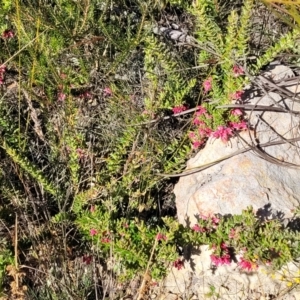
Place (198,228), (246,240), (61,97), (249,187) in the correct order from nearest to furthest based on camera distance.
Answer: (246,240) → (198,228) → (249,187) → (61,97)

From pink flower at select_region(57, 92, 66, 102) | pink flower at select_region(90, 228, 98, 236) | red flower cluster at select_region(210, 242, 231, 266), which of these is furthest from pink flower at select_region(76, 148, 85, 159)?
red flower cluster at select_region(210, 242, 231, 266)

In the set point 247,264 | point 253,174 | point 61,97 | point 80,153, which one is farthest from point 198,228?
point 61,97

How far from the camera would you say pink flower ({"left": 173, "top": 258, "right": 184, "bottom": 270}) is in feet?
8.57

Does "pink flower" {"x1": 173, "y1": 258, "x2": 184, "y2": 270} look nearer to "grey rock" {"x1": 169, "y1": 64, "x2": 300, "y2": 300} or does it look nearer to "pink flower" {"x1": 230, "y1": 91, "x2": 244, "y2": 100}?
"grey rock" {"x1": 169, "y1": 64, "x2": 300, "y2": 300}

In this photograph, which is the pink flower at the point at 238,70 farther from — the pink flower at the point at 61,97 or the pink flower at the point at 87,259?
the pink flower at the point at 87,259

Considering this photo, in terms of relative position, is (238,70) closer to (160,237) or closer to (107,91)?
(107,91)

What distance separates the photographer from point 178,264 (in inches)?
103

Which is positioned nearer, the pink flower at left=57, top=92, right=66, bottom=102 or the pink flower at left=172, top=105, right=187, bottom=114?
the pink flower at left=172, top=105, right=187, bottom=114

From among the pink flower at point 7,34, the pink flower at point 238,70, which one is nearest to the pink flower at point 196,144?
the pink flower at point 238,70

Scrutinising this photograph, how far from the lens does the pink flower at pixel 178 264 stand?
261cm

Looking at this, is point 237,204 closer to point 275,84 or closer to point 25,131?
point 275,84

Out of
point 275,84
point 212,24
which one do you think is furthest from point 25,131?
point 275,84

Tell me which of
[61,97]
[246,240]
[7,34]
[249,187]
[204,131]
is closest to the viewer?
[246,240]

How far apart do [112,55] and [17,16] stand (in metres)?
0.63
